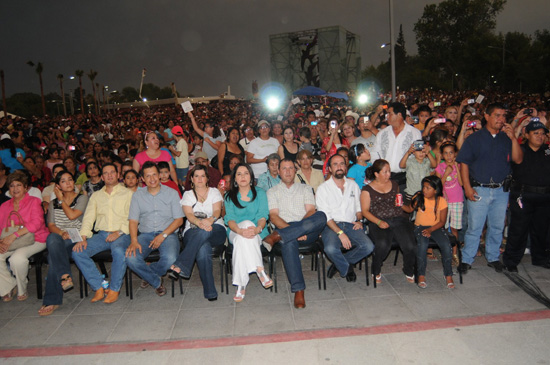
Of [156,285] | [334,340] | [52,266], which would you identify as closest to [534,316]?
[334,340]

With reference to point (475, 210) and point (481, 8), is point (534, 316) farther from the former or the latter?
point (481, 8)

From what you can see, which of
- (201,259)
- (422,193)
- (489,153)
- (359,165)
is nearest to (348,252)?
(422,193)

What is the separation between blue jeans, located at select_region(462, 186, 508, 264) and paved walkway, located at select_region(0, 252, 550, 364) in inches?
11.3

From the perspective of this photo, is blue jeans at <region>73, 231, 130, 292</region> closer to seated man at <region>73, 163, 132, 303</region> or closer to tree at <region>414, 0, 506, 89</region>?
seated man at <region>73, 163, 132, 303</region>

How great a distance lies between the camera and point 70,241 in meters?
5.06

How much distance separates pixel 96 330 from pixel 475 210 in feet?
15.3

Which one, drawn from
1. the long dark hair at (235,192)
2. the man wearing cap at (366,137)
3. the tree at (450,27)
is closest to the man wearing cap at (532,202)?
the man wearing cap at (366,137)

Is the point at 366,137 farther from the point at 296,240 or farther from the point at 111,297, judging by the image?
the point at 111,297

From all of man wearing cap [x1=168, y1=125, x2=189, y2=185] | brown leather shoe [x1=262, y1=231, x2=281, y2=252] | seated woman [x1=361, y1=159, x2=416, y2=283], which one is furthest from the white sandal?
man wearing cap [x1=168, y1=125, x2=189, y2=185]

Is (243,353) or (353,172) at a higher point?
(353,172)

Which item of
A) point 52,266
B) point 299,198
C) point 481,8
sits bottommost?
point 52,266

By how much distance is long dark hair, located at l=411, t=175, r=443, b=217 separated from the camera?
16.1 ft

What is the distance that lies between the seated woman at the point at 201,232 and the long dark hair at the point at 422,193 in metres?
2.46

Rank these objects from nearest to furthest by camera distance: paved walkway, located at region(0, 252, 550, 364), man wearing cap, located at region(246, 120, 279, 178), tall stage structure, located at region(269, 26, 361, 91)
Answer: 1. paved walkway, located at region(0, 252, 550, 364)
2. man wearing cap, located at region(246, 120, 279, 178)
3. tall stage structure, located at region(269, 26, 361, 91)
